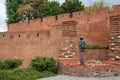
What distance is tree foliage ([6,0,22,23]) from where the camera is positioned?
38162mm

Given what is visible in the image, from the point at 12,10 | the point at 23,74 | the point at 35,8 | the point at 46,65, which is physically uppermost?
the point at 35,8

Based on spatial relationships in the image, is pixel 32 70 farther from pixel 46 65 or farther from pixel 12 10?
pixel 12 10

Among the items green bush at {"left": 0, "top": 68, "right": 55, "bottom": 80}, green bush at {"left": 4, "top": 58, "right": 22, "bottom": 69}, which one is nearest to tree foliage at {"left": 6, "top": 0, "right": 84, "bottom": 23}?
green bush at {"left": 4, "top": 58, "right": 22, "bottom": 69}

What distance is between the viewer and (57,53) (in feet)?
63.8

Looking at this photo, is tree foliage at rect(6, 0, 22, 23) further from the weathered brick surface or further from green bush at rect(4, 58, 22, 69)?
green bush at rect(4, 58, 22, 69)

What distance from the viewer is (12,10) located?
38.8 metres

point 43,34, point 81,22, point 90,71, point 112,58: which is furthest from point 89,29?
point 90,71

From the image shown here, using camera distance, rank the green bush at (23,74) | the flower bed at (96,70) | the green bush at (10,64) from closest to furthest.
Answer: the flower bed at (96,70) < the green bush at (23,74) < the green bush at (10,64)

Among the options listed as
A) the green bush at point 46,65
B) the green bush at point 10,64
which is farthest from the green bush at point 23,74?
the green bush at point 10,64

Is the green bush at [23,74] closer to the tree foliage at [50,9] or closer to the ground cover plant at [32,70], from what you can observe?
the ground cover plant at [32,70]

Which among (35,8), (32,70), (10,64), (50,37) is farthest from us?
(35,8)

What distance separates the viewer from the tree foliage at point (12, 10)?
38162mm

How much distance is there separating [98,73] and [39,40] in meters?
8.42

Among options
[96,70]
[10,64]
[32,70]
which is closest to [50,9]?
[10,64]
